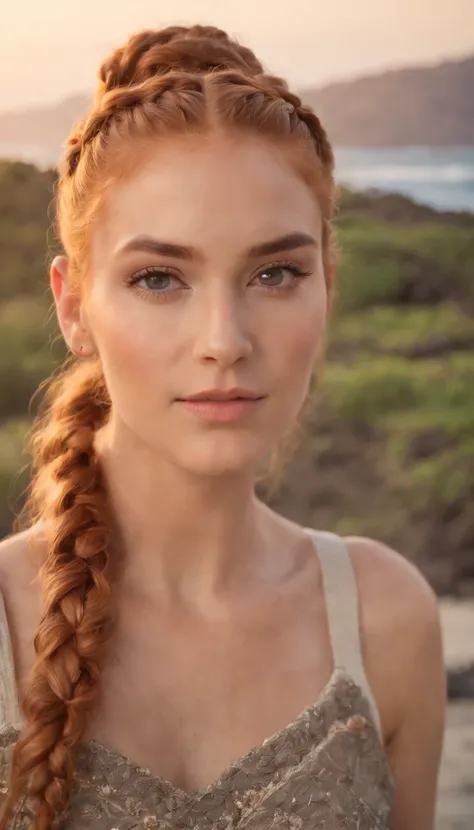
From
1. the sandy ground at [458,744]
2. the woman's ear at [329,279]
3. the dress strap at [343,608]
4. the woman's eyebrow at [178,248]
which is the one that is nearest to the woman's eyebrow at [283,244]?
the woman's eyebrow at [178,248]

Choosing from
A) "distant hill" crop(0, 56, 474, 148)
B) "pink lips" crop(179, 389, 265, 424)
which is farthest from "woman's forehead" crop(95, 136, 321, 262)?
"distant hill" crop(0, 56, 474, 148)

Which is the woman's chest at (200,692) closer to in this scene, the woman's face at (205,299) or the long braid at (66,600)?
the long braid at (66,600)

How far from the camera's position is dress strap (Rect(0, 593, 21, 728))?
1056mm

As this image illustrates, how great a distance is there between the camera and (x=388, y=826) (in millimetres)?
1254

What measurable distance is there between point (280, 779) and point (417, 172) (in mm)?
1427

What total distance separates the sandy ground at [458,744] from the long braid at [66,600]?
108 cm

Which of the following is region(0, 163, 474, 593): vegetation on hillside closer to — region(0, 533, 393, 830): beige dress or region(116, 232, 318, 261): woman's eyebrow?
region(0, 533, 393, 830): beige dress

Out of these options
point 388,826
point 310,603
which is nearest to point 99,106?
point 310,603

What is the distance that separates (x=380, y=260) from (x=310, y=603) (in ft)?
3.71

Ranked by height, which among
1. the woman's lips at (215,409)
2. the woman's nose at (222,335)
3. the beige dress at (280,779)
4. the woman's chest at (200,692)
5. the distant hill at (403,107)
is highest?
the distant hill at (403,107)

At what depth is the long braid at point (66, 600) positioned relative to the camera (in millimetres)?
1023

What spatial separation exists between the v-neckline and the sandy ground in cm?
91

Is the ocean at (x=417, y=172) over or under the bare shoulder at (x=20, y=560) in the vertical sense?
over

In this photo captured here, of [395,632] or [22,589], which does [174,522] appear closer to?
[22,589]
